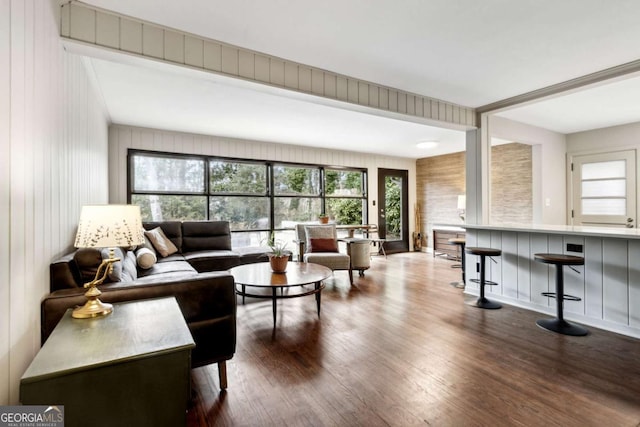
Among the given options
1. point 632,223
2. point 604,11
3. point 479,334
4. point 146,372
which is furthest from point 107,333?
point 632,223

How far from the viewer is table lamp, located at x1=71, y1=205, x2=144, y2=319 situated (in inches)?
57.4

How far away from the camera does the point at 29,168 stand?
1440mm

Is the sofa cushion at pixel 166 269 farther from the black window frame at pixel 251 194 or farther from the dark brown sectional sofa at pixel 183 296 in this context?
the black window frame at pixel 251 194

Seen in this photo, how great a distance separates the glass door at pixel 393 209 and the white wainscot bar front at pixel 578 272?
3858mm

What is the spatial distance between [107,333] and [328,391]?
130 centimetres

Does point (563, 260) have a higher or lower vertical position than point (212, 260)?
higher

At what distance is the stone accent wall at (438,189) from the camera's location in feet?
24.2

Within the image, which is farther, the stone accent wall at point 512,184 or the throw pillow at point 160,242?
the stone accent wall at point 512,184

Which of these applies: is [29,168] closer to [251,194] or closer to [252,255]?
[252,255]

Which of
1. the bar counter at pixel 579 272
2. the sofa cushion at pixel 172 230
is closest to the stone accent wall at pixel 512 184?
the bar counter at pixel 579 272

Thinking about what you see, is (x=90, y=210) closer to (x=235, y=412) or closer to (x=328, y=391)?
(x=235, y=412)

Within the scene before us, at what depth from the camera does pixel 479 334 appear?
9.23 ft

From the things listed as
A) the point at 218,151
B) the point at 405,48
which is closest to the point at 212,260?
the point at 218,151

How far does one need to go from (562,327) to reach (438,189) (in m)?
5.22
